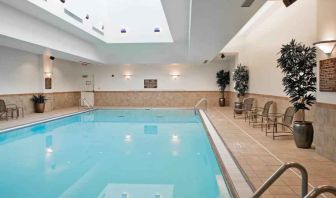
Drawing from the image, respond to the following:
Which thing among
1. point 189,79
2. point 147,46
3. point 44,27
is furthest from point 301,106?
point 189,79

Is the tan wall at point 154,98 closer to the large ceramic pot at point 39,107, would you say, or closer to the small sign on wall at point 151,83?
the small sign on wall at point 151,83

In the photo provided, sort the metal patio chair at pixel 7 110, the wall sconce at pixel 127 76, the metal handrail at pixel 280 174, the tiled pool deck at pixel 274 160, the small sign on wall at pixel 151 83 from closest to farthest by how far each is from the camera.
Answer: the metal handrail at pixel 280 174 < the tiled pool deck at pixel 274 160 < the metal patio chair at pixel 7 110 < the small sign on wall at pixel 151 83 < the wall sconce at pixel 127 76

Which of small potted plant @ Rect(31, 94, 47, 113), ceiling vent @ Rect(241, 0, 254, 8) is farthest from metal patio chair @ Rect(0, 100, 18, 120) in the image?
ceiling vent @ Rect(241, 0, 254, 8)

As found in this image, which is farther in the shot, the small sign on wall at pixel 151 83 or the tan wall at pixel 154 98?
the small sign on wall at pixel 151 83

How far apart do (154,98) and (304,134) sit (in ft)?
41.5

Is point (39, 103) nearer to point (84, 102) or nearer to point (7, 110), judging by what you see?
point (7, 110)

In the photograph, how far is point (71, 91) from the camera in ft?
56.9

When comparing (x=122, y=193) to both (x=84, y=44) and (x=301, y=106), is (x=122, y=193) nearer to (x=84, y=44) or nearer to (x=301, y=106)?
(x=301, y=106)

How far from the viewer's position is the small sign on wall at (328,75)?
4602 millimetres

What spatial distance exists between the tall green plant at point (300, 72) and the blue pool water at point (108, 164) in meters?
2.22

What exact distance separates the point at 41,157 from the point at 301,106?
5.72m

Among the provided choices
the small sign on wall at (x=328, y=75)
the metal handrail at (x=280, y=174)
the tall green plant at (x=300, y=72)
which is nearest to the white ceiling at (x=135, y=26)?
the tall green plant at (x=300, y=72)

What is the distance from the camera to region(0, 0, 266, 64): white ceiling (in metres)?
5.89

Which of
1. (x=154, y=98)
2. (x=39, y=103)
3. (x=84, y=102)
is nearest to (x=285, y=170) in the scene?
(x=39, y=103)
